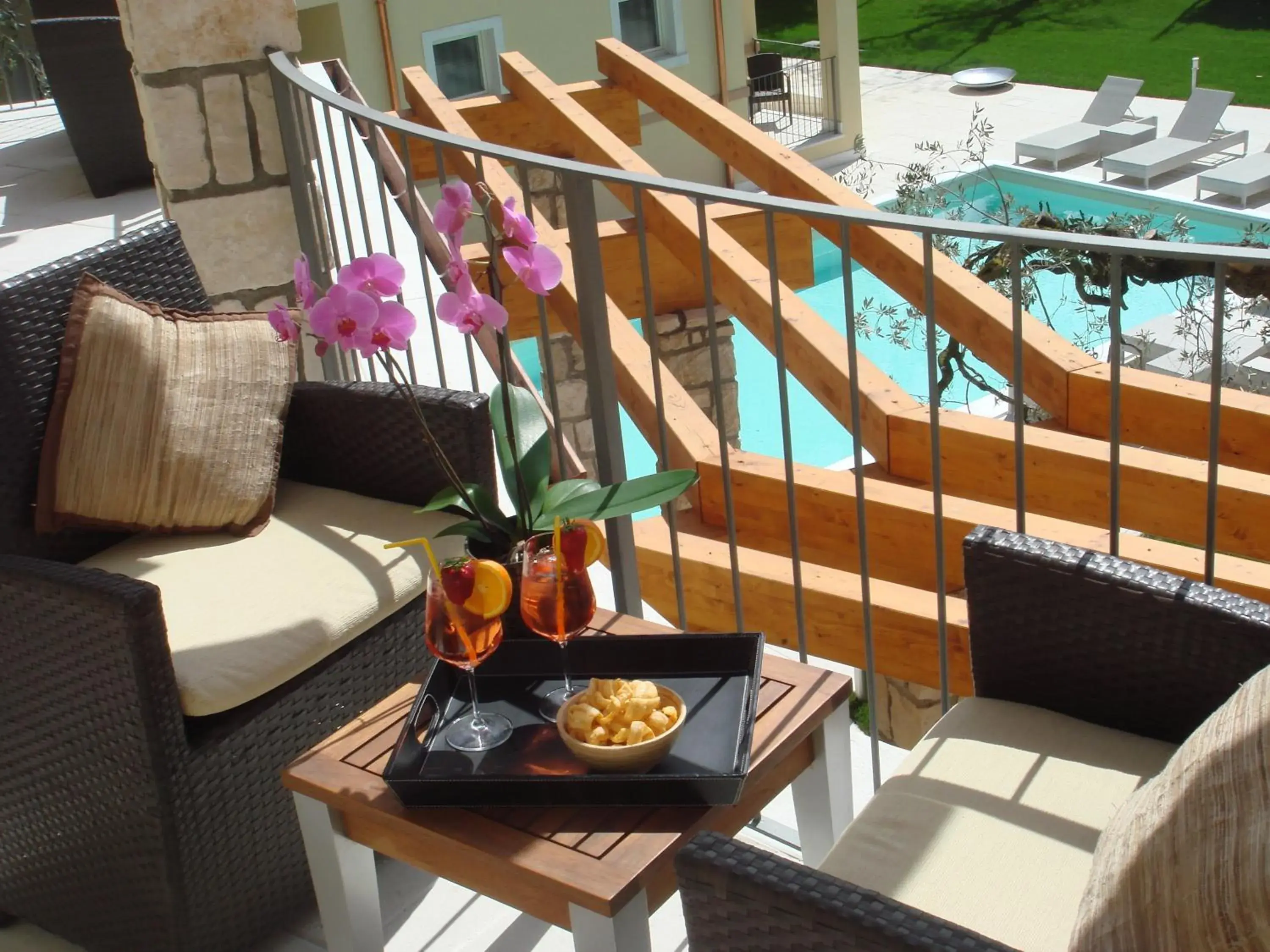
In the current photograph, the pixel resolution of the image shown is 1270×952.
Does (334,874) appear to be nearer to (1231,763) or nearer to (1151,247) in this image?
(1231,763)

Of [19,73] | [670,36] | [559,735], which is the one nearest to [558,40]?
[670,36]

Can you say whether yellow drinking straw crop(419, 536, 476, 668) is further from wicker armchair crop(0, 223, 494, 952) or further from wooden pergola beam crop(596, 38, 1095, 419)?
wooden pergola beam crop(596, 38, 1095, 419)

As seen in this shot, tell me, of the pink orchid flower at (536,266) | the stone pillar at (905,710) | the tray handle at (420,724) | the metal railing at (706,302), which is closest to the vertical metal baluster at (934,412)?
the metal railing at (706,302)

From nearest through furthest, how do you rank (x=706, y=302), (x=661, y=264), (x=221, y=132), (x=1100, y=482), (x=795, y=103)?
(x=706, y=302), (x=221, y=132), (x=1100, y=482), (x=661, y=264), (x=795, y=103)

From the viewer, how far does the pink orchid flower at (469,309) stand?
169 centimetres

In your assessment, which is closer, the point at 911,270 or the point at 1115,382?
the point at 1115,382

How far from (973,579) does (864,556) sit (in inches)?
14.0

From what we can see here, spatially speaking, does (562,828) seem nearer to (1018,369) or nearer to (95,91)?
(1018,369)

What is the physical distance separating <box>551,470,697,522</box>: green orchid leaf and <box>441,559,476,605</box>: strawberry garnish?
0.92 feet

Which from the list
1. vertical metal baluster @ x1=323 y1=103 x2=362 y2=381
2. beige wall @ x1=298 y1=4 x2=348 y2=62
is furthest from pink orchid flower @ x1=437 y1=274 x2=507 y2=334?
beige wall @ x1=298 y1=4 x2=348 y2=62

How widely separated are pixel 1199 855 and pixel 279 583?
1.45 metres

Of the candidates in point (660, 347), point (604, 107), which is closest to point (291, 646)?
point (660, 347)

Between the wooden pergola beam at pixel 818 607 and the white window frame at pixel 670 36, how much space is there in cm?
960

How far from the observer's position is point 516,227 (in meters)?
1.71
